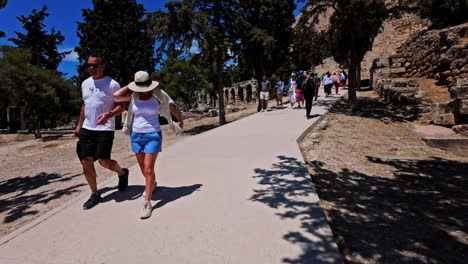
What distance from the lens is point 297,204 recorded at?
2965mm

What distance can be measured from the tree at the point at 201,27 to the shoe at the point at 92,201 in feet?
31.5

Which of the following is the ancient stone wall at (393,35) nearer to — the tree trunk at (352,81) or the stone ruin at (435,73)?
the stone ruin at (435,73)

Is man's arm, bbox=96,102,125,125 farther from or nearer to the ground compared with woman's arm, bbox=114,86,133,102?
nearer to the ground

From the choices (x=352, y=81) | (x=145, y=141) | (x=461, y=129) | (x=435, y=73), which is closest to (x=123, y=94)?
(x=145, y=141)

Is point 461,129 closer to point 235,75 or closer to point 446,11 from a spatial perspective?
point 446,11

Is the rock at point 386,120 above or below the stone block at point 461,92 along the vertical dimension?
below

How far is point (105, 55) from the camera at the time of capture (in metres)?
22.2

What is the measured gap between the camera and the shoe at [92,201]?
3.14 metres

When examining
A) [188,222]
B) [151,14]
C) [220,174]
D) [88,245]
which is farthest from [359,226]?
[151,14]

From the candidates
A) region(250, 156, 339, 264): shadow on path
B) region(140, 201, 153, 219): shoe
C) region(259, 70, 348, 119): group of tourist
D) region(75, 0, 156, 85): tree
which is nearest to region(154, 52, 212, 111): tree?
region(75, 0, 156, 85): tree

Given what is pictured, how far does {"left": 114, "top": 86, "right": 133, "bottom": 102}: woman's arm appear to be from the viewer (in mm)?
3209

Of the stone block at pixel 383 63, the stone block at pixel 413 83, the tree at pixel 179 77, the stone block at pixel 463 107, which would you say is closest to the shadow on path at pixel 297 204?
the stone block at pixel 463 107

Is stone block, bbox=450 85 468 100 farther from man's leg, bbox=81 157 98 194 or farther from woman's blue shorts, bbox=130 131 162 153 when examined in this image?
man's leg, bbox=81 157 98 194

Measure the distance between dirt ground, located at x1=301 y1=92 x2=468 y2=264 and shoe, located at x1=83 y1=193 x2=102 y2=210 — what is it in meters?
2.78
